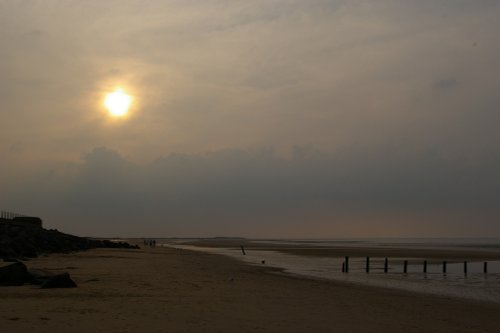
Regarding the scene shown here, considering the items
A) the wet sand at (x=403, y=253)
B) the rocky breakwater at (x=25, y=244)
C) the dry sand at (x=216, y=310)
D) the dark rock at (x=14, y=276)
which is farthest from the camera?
the wet sand at (x=403, y=253)

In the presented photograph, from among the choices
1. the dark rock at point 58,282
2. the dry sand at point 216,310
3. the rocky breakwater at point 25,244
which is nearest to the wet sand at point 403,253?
the rocky breakwater at point 25,244

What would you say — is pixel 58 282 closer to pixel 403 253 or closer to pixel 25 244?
pixel 25 244

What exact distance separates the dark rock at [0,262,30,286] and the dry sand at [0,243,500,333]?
0.84 meters

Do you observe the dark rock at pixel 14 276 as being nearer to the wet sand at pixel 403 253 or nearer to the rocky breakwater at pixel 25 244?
the rocky breakwater at pixel 25 244

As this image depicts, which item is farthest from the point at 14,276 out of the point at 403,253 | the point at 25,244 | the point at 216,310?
the point at 403,253

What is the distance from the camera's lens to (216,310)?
47.6 ft

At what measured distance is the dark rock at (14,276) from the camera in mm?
16984

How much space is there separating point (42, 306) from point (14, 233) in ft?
120

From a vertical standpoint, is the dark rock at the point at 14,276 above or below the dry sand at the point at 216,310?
above

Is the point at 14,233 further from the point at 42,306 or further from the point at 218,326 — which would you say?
the point at 218,326

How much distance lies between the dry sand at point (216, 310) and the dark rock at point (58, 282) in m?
0.33

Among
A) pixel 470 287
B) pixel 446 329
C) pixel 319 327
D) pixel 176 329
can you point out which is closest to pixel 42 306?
pixel 176 329

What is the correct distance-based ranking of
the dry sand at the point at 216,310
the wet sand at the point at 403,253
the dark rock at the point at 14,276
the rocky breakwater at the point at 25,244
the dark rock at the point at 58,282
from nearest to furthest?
the dry sand at the point at 216,310, the dark rock at the point at 58,282, the dark rock at the point at 14,276, the rocky breakwater at the point at 25,244, the wet sand at the point at 403,253

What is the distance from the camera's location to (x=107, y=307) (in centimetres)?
1381
